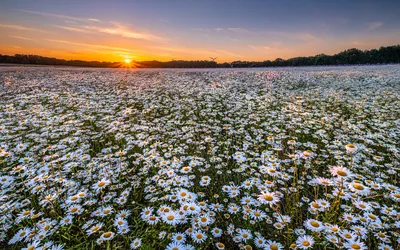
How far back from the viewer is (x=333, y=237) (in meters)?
2.01

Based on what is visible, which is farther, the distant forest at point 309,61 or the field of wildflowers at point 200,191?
the distant forest at point 309,61

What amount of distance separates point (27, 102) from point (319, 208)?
1237 cm

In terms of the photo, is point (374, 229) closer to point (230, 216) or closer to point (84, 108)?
point (230, 216)

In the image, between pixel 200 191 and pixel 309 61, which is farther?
pixel 309 61

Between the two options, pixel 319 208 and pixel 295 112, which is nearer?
pixel 319 208

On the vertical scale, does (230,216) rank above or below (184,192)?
below

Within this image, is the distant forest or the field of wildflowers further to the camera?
the distant forest

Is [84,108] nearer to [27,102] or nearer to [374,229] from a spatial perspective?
[27,102]

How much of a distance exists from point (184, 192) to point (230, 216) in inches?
35.0

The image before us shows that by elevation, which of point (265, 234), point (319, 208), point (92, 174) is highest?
point (319, 208)

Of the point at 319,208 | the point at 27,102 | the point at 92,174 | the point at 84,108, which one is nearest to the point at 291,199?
the point at 319,208

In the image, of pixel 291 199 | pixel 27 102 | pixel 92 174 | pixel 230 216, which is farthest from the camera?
pixel 27 102

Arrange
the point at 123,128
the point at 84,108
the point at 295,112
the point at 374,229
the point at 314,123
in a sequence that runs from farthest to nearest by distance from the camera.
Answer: the point at 84,108
the point at 295,112
the point at 314,123
the point at 123,128
the point at 374,229

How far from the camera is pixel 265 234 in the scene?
268 centimetres
